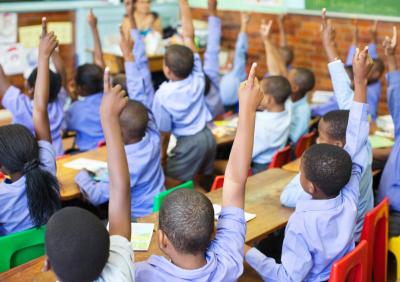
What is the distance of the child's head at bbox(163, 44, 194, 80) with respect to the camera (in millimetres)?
3900

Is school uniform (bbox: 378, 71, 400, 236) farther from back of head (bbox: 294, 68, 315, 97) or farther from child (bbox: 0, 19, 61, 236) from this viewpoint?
child (bbox: 0, 19, 61, 236)

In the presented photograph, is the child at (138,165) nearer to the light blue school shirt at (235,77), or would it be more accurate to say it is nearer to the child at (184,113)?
the child at (184,113)

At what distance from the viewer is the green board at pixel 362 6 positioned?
548 cm

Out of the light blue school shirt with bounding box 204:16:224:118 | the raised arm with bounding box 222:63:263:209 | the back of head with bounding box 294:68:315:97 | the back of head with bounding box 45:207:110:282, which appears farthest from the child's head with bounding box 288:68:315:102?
the back of head with bounding box 45:207:110:282

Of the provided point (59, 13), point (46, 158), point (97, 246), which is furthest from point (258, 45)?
point (97, 246)

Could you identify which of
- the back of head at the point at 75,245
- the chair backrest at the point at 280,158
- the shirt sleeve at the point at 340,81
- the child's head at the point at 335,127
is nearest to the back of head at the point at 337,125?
the child's head at the point at 335,127

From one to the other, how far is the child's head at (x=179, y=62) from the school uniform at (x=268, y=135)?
0.59 meters

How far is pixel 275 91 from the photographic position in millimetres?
3873

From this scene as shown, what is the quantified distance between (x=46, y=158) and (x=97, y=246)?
3.94 ft

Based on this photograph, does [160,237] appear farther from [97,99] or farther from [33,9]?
[33,9]

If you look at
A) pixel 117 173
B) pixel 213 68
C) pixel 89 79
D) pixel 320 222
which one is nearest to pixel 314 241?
pixel 320 222

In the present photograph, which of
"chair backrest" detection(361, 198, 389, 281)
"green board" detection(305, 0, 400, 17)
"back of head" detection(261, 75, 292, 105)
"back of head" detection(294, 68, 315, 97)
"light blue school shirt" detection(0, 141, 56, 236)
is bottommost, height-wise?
"chair backrest" detection(361, 198, 389, 281)

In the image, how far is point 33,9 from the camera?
244 inches

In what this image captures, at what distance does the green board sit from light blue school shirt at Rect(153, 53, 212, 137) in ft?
7.95
